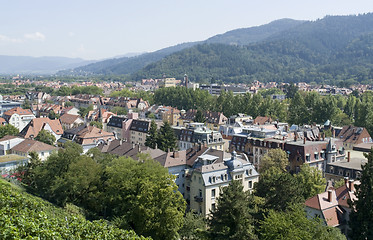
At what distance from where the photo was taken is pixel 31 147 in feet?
187

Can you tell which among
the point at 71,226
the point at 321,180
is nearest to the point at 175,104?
the point at 321,180

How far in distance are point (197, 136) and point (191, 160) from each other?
17.0 meters

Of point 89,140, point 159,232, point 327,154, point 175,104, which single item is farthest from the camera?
point 175,104

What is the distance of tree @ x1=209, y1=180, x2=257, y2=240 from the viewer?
1185 inches

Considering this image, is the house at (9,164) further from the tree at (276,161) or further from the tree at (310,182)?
the tree at (310,182)

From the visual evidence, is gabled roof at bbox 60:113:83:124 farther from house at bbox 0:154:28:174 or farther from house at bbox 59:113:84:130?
house at bbox 0:154:28:174

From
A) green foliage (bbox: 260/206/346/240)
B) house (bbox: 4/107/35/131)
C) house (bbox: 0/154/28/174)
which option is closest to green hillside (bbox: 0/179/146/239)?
green foliage (bbox: 260/206/346/240)

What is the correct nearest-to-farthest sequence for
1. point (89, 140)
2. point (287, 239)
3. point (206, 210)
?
point (287, 239) → point (206, 210) → point (89, 140)

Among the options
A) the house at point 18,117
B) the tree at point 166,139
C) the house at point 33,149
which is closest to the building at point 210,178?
the tree at point 166,139

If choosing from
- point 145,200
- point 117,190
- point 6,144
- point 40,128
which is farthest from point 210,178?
point 40,128

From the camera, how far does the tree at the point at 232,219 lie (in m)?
30.1

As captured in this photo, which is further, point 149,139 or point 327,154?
point 149,139

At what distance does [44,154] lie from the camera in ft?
187

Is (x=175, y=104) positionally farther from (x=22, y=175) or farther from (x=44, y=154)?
(x=22, y=175)
